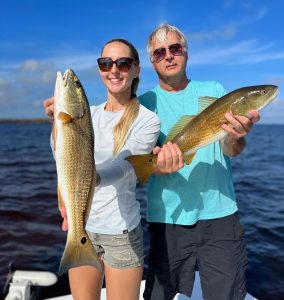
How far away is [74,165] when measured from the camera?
124 inches

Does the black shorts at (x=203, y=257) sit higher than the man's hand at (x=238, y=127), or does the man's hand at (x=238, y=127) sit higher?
the man's hand at (x=238, y=127)

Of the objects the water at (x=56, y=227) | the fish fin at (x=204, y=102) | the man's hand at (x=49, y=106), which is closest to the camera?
the man's hand at (x=49, y=106)

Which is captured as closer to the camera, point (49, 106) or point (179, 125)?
point (49, 106)

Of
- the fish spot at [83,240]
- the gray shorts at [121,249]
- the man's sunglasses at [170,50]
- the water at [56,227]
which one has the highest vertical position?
the man's sunglasses at [170,50]

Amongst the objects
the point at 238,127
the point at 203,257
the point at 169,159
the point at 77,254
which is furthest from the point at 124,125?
the point at 203,257

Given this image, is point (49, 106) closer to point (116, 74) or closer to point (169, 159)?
point (116, 74)

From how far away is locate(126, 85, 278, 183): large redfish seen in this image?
4.24 metres

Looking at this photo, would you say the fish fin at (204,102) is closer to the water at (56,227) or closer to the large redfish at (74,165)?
the large redfish at (74,165)

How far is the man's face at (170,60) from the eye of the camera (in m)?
4.41

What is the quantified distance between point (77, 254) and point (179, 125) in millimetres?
1940

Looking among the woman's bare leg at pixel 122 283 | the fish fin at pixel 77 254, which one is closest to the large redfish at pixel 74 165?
the fish fin at pixel 77 254

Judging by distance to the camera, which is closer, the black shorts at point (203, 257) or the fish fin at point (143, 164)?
the fish fin at point (143, 164)

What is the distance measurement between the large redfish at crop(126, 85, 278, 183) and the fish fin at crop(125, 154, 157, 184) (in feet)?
1.78

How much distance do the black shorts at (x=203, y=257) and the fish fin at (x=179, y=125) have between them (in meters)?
1.06
